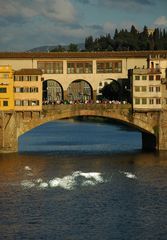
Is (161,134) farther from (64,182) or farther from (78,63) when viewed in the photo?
(64,182)

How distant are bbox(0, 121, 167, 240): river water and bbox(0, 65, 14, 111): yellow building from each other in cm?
625

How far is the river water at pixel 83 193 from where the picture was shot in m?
57.5

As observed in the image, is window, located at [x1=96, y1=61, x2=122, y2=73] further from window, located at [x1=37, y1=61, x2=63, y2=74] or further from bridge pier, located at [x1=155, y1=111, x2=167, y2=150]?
bridge pier, located at [x1=155, y1=111, x2=167, y2=150]

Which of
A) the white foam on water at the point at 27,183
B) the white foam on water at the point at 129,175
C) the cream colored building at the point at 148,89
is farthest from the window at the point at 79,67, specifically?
the white foam on water at the point at 27,183

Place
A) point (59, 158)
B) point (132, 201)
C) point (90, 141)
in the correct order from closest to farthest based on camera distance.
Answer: point (132, 201) → point (59, 158) → point (90, 141)

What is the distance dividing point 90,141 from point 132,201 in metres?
56.8

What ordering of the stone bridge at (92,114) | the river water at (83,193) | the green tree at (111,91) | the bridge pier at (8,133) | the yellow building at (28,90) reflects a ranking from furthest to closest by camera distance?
the green tree at (111,91) < the yellow building at (28,90) < the stone bridge at (92,114) < the bridge pier at (8,133) < the river water at (83,193)

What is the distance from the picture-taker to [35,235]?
55.9m

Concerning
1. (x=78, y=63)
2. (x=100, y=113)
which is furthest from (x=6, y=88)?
(x=78, y=63)

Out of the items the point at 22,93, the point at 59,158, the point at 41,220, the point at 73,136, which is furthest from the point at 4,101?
the point at 41,220

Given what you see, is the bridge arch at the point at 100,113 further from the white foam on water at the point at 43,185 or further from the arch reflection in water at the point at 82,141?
the white foam on water at the point at 43,185

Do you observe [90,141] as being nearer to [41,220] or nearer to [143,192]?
[143,192]

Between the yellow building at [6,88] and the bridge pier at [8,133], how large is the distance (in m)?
1.65

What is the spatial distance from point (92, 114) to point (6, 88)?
11347 mm
